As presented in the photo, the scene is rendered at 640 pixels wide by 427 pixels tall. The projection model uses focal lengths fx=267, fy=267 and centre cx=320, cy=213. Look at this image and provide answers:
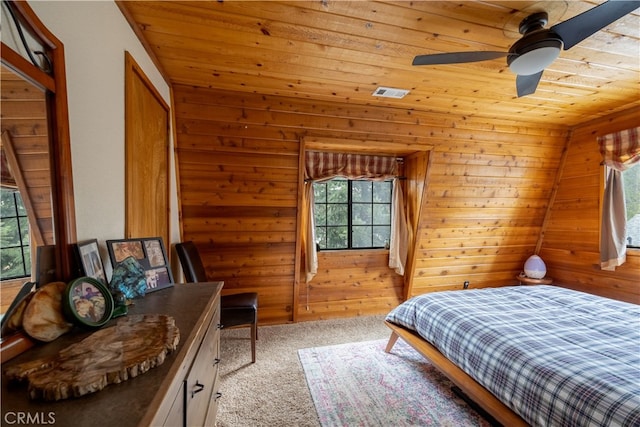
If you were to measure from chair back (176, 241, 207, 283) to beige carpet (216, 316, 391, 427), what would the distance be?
2.58 ft

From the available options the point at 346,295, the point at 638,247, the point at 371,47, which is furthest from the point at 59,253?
the point at 638,247

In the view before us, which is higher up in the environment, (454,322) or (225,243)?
(225,243)

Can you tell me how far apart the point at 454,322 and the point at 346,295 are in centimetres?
164

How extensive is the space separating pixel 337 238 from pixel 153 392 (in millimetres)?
2942

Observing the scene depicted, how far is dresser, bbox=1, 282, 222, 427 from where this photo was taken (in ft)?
1.65

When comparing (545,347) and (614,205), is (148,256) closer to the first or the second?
(545,347)

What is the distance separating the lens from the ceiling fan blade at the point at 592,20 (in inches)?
44.6

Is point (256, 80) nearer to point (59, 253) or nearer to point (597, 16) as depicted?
point (59, 253)

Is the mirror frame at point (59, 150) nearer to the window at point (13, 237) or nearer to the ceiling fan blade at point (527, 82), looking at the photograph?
the window at point (13, 237)

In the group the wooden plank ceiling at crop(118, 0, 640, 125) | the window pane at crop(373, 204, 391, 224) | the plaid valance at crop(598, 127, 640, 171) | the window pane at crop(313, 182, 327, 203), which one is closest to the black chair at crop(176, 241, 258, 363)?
the wooden plank ceiling at crop(118, 0, 640, 125)

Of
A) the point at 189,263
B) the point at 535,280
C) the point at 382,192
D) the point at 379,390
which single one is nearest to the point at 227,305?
the point at 189,263

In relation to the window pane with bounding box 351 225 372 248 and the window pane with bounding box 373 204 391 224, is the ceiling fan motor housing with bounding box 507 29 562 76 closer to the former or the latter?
the window pane with bounding box 373 204 391 224

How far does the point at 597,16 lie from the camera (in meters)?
1.21

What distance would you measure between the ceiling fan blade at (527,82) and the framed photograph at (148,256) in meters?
2.48
